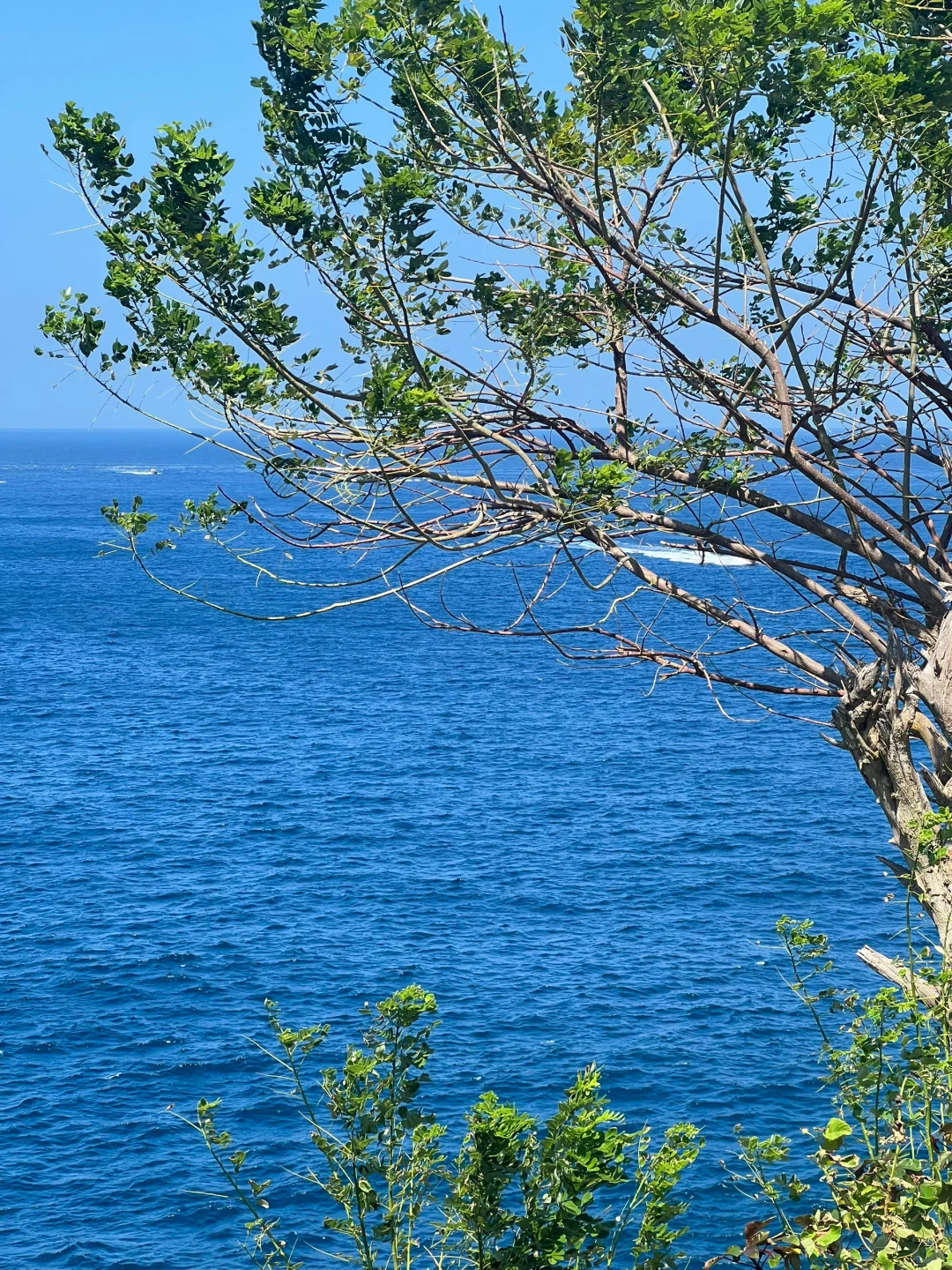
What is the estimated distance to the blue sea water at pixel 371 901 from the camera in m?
28.4

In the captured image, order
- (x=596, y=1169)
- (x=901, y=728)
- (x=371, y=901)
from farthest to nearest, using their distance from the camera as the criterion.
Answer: (x=371, y=901) < (x=901, y=728) < (x=596, y=1169)

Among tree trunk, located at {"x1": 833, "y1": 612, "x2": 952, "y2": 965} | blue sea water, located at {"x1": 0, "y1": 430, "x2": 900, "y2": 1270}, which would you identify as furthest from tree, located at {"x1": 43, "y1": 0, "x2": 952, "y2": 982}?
blue sea water, located at {"x1": 0, "y1": 430, "x2": 900, "y2": 1270}

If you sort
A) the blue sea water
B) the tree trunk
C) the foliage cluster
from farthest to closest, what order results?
1. the blue sea water
2. the tree trunk
3. the foliage cluster

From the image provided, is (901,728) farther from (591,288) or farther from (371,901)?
(371,901)

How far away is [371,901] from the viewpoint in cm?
3981

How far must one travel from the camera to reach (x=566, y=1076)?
1161 inches

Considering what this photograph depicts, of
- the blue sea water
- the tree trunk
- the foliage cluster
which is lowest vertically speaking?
the blue sea water

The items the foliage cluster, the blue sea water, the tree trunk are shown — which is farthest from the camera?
the blue sea water

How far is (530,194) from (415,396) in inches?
113

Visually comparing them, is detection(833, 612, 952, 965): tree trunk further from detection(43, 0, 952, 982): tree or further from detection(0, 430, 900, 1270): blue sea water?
detection(0, 430, 900, 1270): blue sea water

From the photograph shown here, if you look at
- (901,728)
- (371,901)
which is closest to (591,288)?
(901,728)

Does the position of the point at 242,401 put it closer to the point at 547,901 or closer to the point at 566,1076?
the point at 566,1076

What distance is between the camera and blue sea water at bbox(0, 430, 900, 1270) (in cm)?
2842

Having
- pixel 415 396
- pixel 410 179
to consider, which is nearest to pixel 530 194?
pixel 410 179
